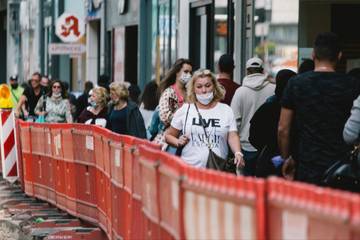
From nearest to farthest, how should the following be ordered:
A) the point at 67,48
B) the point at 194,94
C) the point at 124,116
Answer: the point at 194,94 → the point at 124,116 → the point at 67,48

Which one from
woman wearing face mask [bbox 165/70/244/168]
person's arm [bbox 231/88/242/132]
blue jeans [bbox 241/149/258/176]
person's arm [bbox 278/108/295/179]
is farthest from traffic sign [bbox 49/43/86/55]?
person's arm [bbox 278/108/295/179]

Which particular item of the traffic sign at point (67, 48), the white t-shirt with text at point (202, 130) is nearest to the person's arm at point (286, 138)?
the white t-shirt with text at point (202, 130)

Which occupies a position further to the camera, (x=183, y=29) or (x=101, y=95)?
(x=183, y=29)

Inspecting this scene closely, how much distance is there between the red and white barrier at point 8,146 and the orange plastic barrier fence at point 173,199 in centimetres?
460

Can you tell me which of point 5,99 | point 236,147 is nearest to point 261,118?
point 236,147

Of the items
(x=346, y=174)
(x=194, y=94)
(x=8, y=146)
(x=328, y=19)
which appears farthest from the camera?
(x=8, y=146)

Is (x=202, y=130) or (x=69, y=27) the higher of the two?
(x=69, y=27)

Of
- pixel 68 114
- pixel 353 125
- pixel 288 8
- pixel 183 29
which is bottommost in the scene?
pixel 68 114

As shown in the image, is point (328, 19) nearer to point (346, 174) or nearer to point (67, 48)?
point (346, 174)

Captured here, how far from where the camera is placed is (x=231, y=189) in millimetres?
6168

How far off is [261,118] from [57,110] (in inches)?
415

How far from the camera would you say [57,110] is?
2164 cm

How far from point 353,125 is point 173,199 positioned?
71.1 inches

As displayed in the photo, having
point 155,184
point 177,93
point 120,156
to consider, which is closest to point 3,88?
point 177,93
